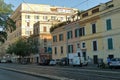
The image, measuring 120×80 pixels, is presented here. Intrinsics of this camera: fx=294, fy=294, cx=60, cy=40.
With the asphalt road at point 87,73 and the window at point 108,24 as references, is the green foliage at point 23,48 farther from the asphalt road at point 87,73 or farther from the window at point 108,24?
the asphalt road at point 87,73

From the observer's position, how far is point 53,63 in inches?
2680

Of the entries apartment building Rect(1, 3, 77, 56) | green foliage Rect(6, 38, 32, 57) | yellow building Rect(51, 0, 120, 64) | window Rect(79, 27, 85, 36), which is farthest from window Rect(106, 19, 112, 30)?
apartment building Rect(1, 3, 77, 56)

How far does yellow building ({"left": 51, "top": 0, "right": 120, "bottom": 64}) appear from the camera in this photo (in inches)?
2130

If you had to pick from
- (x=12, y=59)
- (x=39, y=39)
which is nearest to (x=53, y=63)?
(x=39, y=39)

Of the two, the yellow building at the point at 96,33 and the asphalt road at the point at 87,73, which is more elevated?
the yellow building at the point at 96,33

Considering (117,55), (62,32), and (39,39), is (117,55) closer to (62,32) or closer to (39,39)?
(62,32)

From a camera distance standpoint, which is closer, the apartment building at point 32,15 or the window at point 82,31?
the window at point 82,31

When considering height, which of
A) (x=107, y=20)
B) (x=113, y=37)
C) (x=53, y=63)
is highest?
(x=107, y=20)

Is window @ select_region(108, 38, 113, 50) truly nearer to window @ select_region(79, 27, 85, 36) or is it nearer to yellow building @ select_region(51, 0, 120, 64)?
yellow building @ select_region(51, 0, 120, 64)

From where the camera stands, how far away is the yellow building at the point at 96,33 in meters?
54.1

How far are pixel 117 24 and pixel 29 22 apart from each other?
69.2m

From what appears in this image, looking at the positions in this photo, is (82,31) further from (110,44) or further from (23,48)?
(23,48)

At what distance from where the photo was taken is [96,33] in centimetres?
6009

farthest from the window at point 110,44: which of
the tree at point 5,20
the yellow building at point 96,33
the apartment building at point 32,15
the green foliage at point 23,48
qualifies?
the apartment building at point 32,15
